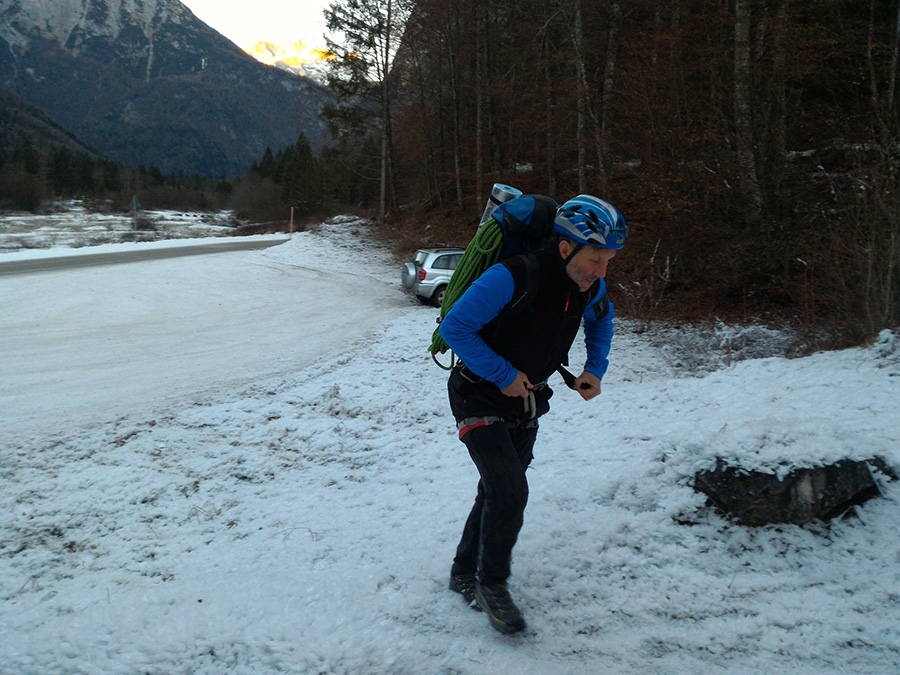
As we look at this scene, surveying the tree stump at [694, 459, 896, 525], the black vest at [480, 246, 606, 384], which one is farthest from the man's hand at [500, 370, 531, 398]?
the tree stump at [694, 459, 896, 525]

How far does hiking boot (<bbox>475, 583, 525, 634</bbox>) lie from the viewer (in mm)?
3029

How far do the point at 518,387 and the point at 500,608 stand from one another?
3.93ft

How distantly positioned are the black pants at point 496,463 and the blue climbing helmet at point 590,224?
82 centimetres

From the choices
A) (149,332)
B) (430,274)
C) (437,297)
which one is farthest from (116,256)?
(437,297)

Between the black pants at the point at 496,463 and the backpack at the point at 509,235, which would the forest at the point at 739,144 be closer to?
the backpack at the point at 509,235

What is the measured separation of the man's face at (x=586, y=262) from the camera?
275 cm

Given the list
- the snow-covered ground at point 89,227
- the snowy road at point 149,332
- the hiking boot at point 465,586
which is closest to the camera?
the hiking boot at point 465,586

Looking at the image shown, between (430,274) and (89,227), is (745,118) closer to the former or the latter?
(430,274)

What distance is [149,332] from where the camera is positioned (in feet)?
38.0

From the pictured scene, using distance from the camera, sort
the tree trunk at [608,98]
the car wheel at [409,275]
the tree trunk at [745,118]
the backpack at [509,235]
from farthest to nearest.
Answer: the car wheel at [409,275]
the tree trunk at [608,98]
the tree trunk at [745,118]
the backpack at [509,235]

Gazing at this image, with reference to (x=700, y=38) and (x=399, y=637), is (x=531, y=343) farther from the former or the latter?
(x=700, y=38)

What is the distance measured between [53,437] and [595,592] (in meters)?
5.34

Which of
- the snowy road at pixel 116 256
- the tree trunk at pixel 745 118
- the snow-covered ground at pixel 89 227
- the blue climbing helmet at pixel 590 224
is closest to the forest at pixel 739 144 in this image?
the tree trunk at pixel 745 118

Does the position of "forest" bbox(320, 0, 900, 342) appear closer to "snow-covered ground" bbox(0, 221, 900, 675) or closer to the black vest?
"snow-covered ground" bbox(0, 221, 900, 675)
